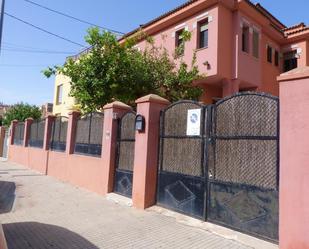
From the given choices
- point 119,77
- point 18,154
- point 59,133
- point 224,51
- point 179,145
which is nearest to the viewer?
point 179,145

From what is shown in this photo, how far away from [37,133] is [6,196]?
26.3 feet

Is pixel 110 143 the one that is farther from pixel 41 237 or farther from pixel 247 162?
pixel 247 162

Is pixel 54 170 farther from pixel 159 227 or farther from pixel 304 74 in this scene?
pixel 304 74

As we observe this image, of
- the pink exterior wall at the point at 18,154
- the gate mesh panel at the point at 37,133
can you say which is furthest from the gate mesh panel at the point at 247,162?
the pink exterior wall at the point at 18,154

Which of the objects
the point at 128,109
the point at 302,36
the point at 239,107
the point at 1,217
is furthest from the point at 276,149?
the point at 302,36

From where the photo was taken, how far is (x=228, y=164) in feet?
19.5

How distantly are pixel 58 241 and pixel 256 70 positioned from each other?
12771 millimetres

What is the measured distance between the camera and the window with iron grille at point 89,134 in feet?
34.0

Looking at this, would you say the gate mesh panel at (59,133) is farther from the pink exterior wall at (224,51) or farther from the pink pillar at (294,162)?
the pink pillar at (294,162)

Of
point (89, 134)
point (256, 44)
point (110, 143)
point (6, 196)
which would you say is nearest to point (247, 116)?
point (110, 143)

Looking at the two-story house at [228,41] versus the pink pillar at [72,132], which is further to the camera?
the two-story house at [228,41]

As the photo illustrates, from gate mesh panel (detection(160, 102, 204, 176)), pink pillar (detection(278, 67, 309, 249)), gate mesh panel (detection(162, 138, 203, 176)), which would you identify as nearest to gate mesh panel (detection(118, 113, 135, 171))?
gate mesh panel (detection(160, 102, 204, 176))

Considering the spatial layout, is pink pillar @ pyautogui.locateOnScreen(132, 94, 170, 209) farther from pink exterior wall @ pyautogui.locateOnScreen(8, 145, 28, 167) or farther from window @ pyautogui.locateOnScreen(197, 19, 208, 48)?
pink exterior wall @ pyautogui.locateOnScreen(8, 145, 28, 167)

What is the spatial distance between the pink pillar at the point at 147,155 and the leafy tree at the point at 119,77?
159 inches
